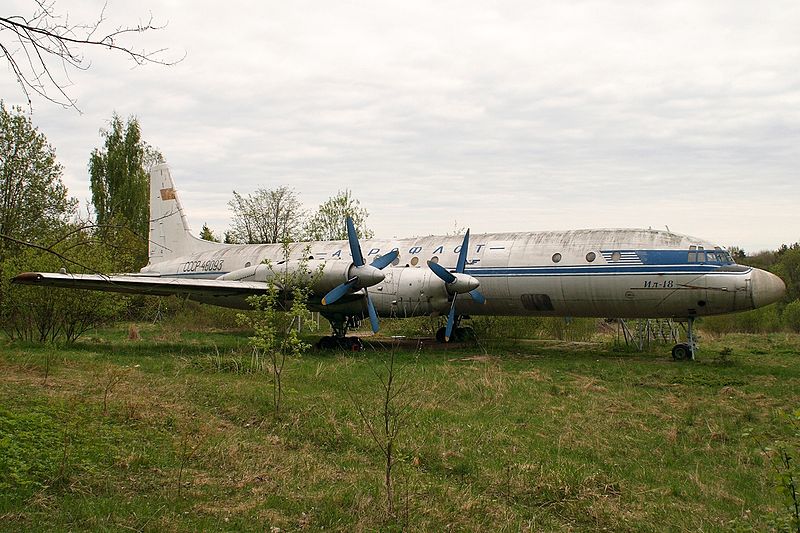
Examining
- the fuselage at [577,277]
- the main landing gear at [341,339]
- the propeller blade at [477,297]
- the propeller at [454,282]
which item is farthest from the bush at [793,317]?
the main landing gear at [341,339]

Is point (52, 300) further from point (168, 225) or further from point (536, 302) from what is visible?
point (536, 302)

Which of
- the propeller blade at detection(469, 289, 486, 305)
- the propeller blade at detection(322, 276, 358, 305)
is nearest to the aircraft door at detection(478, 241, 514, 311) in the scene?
the propeller blade at detection(469, 289, 486, 305)

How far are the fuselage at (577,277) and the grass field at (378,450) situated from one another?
303 cm

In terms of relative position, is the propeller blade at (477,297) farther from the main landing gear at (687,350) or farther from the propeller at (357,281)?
the main landing gear at (687,350)

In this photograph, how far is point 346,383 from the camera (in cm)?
1384

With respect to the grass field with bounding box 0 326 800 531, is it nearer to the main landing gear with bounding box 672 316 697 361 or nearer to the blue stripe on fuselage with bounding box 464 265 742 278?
the main landing gear with bounding box 672 316 697 361

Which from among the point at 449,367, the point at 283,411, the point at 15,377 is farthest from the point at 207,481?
the point at 449,367

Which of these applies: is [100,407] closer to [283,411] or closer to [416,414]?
[283,411]

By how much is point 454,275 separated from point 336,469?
12.0 m

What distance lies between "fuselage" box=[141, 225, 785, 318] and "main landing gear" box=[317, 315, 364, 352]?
0.89 metres

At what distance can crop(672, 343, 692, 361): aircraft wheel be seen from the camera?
61.9ft

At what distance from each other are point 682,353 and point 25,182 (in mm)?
28783

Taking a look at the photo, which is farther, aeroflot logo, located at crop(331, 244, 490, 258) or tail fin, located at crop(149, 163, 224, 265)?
tail fin, located at crop(149, 163, 224, 265)

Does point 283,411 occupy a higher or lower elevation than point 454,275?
lower
